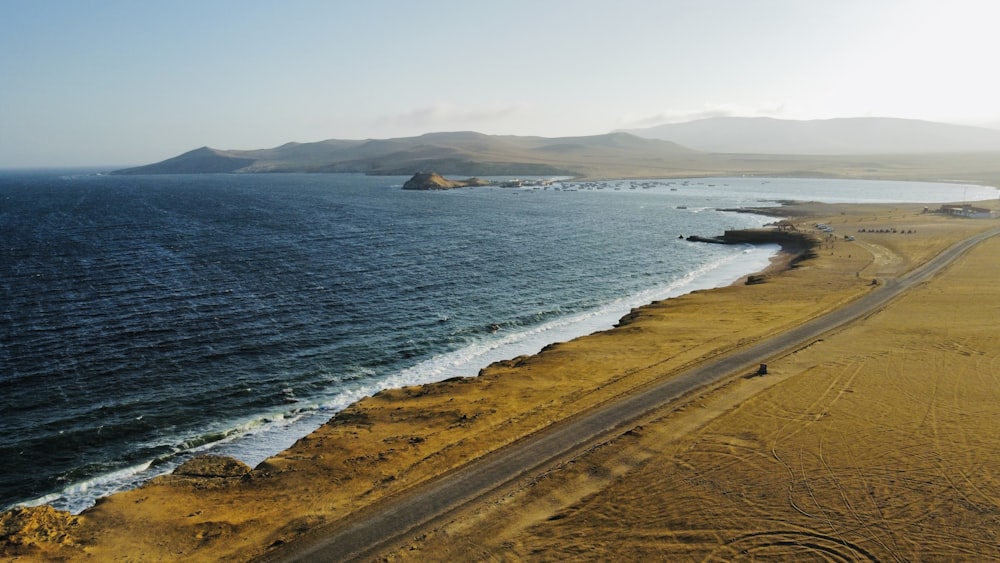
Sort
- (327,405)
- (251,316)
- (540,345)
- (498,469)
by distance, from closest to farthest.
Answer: (498,469) → (327,405) → (540,345) → (251,316)

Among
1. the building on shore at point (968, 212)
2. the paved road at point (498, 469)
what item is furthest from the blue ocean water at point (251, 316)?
the building on shore at point (968, 212)

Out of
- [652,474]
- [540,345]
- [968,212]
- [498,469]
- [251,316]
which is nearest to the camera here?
[652,474]

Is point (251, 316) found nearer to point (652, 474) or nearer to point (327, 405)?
point (327, 405)

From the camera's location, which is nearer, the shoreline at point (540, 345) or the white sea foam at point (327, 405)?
the shoreline at point (540, 345)

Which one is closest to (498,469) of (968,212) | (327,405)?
(327,405)

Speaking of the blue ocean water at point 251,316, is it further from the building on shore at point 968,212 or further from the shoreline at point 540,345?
the building on shore at point 968,212

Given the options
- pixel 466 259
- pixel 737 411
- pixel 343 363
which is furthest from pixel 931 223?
pixel 343 363
